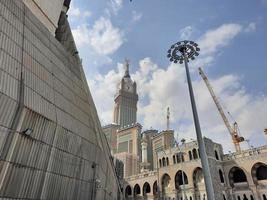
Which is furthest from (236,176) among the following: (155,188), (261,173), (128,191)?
(128,191)

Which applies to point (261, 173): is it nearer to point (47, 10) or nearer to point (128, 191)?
point (128, 191)

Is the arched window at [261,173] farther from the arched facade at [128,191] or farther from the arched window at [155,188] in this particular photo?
the arched facade at [128,191]

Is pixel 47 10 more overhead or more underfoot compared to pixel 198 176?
more overhead

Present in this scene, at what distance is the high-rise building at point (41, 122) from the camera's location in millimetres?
15523

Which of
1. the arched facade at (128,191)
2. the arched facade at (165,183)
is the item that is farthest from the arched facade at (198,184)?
the arched facade at (128,191)

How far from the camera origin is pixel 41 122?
17.8m

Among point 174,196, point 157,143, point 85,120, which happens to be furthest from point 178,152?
point 157,143

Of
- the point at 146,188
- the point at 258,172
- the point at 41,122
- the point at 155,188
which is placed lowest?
the point at 41,122

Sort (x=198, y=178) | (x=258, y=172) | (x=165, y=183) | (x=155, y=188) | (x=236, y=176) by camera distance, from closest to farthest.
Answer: (x=258, y=172)
(x=236, y=176)
(x=198, y=178)
(x=165, y=183)
(x=155, y=188)

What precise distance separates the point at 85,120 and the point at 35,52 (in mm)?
9311

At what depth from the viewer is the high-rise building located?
50.9ft

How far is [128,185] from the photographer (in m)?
72.8

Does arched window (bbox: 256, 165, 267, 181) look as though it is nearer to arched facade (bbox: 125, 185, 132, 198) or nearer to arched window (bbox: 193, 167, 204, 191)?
arched window (bbox: 193, 167, 204, 191)

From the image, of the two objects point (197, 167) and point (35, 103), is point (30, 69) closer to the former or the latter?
point (35, 103)
